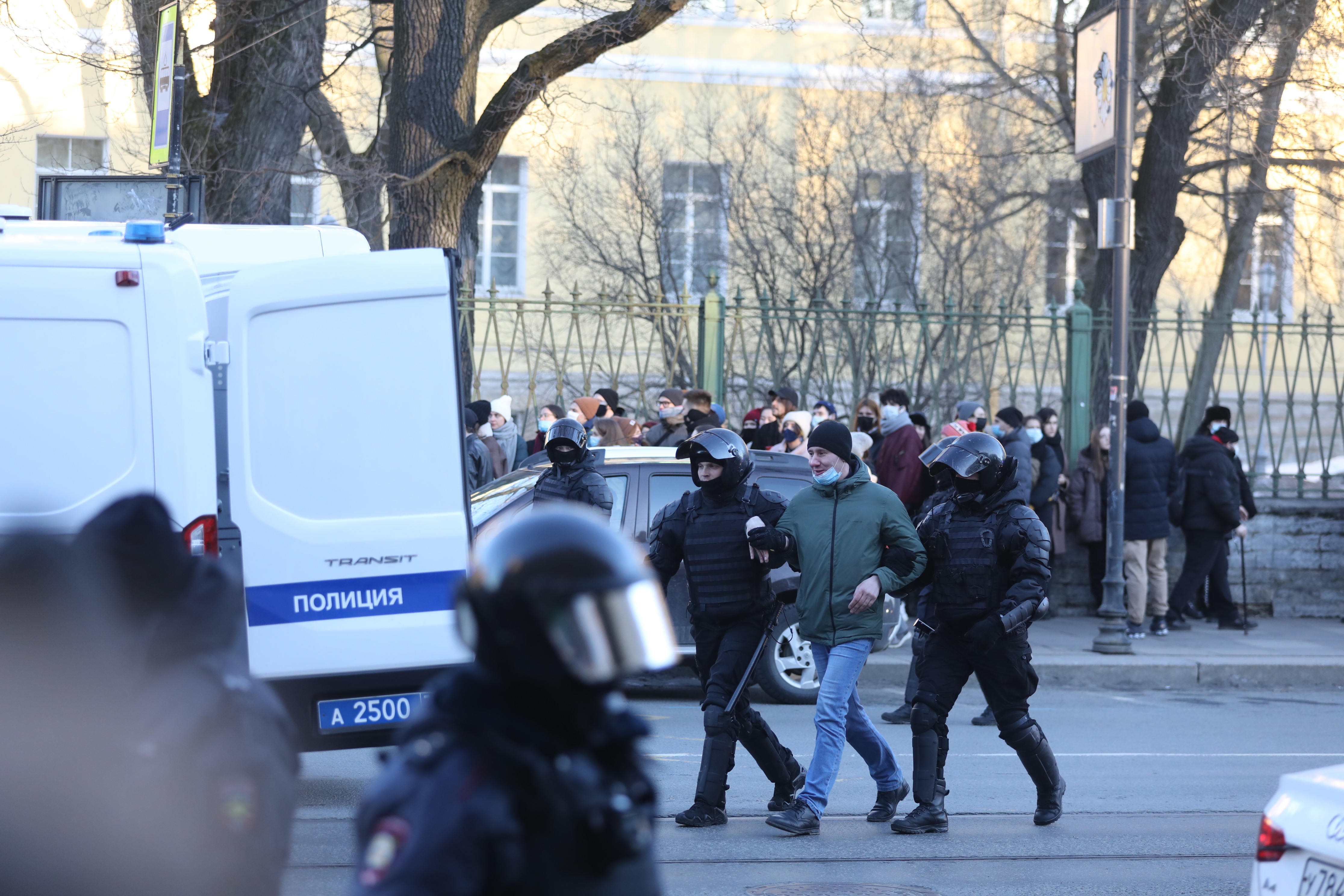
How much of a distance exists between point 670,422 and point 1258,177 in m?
9.29

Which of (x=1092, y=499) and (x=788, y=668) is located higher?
(x=1092, y=499)

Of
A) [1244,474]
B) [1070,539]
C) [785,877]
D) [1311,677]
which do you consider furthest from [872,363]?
[785,877]

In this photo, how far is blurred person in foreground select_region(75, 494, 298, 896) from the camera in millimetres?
2566

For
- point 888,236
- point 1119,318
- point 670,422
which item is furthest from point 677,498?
point 888,236

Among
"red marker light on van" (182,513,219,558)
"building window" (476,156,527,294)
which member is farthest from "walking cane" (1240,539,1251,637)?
"building window" (476,156,527,294)

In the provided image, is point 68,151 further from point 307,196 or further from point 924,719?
point 924,719

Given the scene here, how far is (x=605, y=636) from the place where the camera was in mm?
2088

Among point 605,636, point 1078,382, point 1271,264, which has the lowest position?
point 1078,382

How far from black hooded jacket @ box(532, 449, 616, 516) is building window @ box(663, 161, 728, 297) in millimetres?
13423

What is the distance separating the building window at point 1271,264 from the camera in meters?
19.4

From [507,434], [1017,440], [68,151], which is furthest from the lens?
[68,151]

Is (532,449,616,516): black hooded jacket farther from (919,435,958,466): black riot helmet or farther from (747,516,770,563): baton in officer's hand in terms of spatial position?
(919,435,958,466): black riot helmet

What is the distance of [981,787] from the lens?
8.23 m

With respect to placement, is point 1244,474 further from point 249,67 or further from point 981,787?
point 249,67
